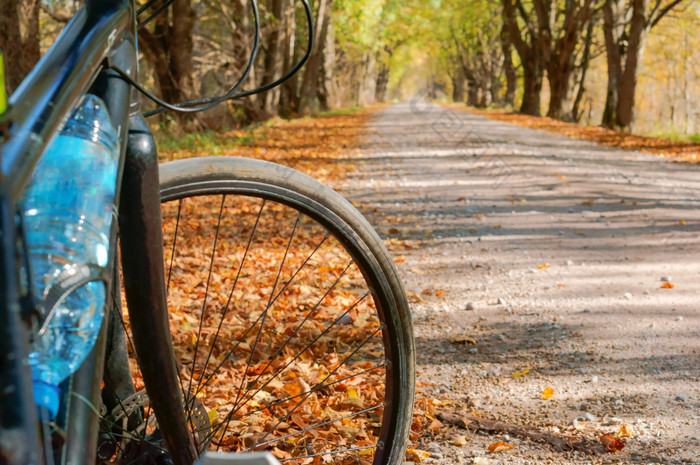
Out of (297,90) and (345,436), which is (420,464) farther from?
(297,90)

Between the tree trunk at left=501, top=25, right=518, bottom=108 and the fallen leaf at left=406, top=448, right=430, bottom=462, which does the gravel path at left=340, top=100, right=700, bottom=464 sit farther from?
the tree trunk at left=501, top=25, right=518, bottom=108

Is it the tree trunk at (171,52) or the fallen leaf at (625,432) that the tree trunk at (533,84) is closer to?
the tree trunk at (171,52)

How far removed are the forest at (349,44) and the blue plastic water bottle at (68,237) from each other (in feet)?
1.43

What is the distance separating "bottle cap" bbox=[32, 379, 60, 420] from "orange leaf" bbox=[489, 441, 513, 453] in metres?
1.91

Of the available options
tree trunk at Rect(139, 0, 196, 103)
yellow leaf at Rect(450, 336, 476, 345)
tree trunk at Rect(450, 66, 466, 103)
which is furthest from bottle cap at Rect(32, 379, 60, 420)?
tree trunk at Rect(450, 66, 466, 103)

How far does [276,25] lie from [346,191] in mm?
12979

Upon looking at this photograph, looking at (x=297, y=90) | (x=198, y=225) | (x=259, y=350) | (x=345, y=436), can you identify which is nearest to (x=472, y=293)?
(x=259, y=350)

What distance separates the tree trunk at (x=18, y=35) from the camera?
809 centimetres

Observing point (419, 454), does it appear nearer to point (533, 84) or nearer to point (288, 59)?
point (288, 59)

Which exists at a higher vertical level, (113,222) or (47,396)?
(113,222)

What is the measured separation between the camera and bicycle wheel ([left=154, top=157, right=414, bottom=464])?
161cm

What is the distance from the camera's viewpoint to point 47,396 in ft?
2.98

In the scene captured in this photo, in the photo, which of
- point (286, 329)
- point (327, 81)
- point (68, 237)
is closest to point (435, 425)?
point (286, 329)

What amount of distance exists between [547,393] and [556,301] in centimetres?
144
